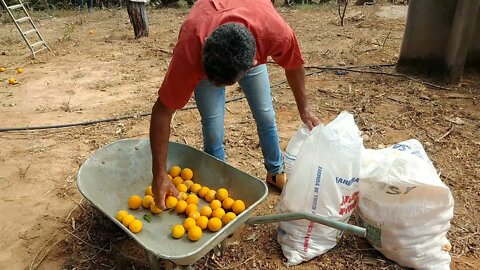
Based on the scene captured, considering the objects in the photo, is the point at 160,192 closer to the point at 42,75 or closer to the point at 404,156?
the point at 404,156

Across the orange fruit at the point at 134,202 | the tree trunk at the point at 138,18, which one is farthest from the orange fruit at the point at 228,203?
the tree trunk at the point at 138,18

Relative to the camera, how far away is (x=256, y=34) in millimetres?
1780

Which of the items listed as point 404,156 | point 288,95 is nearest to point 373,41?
point 288,95

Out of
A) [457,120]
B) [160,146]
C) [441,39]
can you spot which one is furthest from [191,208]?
[441,39]

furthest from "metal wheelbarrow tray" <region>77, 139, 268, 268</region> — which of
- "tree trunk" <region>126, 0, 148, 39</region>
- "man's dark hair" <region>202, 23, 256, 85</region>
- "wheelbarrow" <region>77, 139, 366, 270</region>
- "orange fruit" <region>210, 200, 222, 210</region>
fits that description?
"tree trunk" <region>126, 0, 148, 39</region>

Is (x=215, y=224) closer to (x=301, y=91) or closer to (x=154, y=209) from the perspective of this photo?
(x=154, y=209)

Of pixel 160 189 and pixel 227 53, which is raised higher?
pixel 227 53

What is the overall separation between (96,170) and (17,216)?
941 millimetres

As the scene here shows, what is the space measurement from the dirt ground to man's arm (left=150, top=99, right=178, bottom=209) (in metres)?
0.55

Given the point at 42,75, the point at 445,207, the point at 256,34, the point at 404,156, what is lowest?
the point at 42,75

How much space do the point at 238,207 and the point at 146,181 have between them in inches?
25.8

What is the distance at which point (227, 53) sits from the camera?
154cm

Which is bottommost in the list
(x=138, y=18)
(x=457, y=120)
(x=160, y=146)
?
(x=457, y=120)

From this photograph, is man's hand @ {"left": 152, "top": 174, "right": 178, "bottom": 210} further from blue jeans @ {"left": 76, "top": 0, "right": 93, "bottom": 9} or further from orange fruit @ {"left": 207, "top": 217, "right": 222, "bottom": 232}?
blue jeans @ {"left": 76, "top": 0, "right": 93, "bottom": 9}
